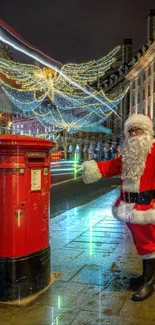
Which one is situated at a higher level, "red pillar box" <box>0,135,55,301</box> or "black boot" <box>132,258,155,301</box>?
"red pillar box" <box>0,135,55,301</box>

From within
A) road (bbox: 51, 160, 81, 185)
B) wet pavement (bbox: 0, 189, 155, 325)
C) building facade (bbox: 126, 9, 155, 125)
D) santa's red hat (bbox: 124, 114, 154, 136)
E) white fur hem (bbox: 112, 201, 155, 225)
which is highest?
building facade (bbox: 126, 9, 155, 125)

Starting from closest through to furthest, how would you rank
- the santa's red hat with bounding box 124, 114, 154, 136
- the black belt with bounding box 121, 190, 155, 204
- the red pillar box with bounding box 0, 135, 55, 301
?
the red pillar box with bounding box 0, 135, 55, 301, the black belt with bounding box 121, 190, 155, 204, the santa's red hat with bounding box 124, 114, 154, 136

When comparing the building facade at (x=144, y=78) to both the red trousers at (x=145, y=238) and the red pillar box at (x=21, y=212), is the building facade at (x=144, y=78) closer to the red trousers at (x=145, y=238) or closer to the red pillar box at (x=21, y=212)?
the red trousers at (x=145, y=238)

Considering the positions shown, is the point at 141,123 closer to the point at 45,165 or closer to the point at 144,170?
the point at 144,170

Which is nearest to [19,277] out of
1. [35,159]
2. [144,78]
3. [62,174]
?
[35,159]

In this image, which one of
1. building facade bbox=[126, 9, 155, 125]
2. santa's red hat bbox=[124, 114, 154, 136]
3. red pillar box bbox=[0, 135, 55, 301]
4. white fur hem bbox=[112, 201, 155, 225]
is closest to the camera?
red pillar box bbox=[0, 135, 55, 301]

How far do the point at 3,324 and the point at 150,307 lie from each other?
1302 mm

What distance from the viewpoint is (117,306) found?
3252 millimetres

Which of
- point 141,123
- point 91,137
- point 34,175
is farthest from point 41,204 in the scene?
point 91,137

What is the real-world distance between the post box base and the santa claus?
958 millimetres

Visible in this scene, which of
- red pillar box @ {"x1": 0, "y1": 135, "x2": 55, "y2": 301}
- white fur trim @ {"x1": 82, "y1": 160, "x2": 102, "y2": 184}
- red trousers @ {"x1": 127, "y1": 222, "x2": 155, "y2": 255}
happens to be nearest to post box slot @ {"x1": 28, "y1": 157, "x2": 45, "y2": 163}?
red pillar box @ {"x1": 0, "y1": 135, "x2": 55, "y2": 301}

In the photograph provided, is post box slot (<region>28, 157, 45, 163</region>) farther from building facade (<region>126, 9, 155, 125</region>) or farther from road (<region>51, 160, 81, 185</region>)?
building facade (<region>126, 9, 155, 125</region>)

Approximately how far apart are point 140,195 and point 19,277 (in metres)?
1.40

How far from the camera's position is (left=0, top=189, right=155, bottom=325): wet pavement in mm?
3027
